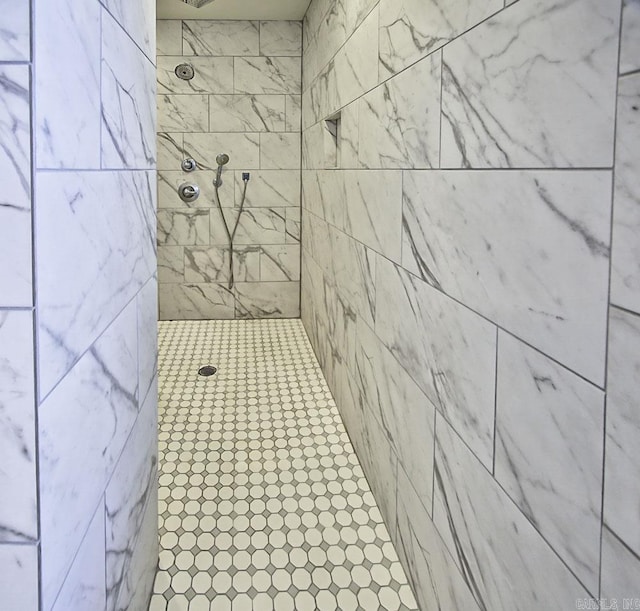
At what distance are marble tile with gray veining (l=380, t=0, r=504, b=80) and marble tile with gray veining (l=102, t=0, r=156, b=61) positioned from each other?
0.72 metres

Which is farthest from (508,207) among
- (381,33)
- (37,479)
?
(381,33)

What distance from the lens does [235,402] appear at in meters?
3.27

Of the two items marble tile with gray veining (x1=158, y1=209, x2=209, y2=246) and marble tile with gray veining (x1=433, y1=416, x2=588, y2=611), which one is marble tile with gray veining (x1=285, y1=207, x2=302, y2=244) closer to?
marble tile with gray veining (x1=158, y1=209, x2=209, y2=246)

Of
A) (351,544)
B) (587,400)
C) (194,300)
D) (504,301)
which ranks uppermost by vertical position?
(504,301)

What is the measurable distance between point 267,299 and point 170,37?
2166 millimetres

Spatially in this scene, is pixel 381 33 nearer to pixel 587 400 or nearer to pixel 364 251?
pixel 364 251

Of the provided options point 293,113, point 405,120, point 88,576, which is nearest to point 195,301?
point 293,113

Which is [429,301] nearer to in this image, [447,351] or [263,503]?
[447,351]

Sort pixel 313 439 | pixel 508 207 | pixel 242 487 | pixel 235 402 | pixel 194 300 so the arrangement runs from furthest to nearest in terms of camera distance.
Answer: pixel 194 300, pixel 235 402, pixel 313 439, pixel 242 487, pixel 508 207

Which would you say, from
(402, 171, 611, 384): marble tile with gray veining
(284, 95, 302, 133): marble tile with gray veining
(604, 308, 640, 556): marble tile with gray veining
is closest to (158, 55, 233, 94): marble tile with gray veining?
(284, 95, 302, 133): marble tile with gray veining

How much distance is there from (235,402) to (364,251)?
123 centimetres

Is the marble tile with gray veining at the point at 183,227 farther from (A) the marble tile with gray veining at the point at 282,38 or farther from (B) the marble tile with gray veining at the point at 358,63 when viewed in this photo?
(B) the marble tile with gray veining at the point at 358,63

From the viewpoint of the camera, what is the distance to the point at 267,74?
4.89 m

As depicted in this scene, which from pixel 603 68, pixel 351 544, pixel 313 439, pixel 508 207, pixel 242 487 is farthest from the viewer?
pixel 313 439
